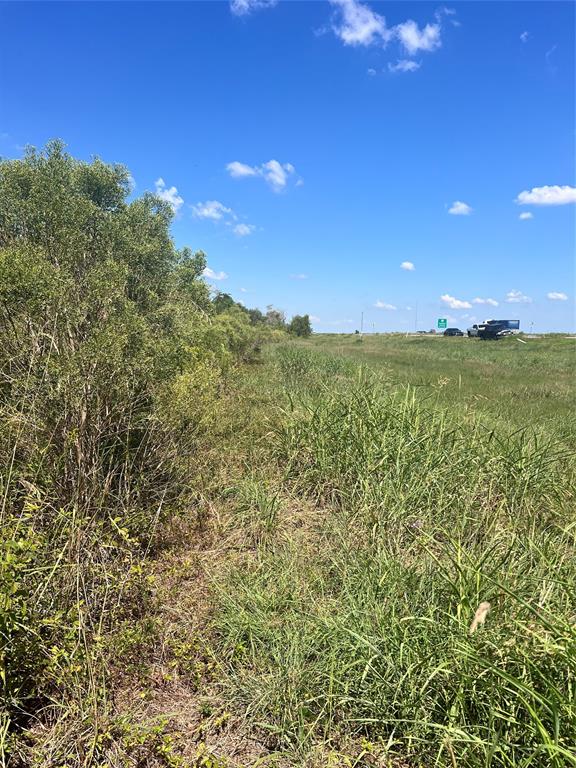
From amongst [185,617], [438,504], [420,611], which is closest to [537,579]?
[420,611]

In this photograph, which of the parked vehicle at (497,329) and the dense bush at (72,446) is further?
the parked vehicle at (497,329)

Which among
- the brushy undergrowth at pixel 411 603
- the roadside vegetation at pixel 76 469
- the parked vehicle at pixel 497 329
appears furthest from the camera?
the parked vehicle at pixel 497 329

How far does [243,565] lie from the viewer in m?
3.17

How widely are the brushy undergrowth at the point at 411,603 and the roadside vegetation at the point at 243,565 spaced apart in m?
0.02

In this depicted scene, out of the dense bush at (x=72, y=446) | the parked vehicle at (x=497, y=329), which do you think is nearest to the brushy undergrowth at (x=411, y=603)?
the dense bush at (x=72, y=446)

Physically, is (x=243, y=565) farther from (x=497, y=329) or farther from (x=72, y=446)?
(x=497, y=329)

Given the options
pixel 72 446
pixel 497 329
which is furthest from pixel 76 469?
pixel 497 329

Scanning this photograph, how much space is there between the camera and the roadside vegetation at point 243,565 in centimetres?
181

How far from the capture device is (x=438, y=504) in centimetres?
345

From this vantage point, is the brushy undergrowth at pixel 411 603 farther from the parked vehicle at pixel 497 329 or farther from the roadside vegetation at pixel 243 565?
the parked vehicle at pixel 497 329

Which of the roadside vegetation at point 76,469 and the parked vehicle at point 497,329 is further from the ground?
the parked vehicle at point 497,329

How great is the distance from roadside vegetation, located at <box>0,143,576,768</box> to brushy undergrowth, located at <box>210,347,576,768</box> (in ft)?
0.06

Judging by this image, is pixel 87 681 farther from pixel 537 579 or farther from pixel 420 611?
pixel 537 579

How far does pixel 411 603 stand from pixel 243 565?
4.34 feet
